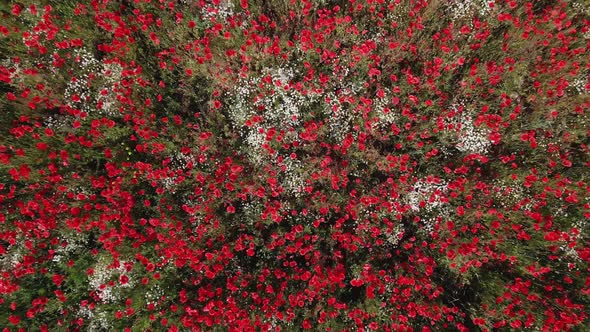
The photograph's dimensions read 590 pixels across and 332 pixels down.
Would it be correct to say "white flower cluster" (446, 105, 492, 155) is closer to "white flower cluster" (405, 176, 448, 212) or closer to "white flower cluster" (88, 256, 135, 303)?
"white flower cluster" (405, 176, 448, 212)

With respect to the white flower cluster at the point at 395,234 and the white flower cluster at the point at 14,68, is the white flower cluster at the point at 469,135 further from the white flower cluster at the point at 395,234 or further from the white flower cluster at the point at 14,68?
the white flower cluster at the point at 14,68

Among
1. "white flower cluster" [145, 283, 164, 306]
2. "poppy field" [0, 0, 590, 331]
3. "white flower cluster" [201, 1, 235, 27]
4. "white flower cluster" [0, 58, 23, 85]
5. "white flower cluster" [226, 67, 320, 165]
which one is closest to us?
"poppy field" [0, 0, 590, 331]

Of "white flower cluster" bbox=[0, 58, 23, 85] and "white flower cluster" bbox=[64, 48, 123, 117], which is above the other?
"white flower cluster" bbox=[0, 58, 23, 85]

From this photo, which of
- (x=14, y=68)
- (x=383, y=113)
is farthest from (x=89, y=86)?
(x=383, y=113)

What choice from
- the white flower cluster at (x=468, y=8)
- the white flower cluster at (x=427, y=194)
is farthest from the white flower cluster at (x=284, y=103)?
the white flower cluster at (x=468, y=8)

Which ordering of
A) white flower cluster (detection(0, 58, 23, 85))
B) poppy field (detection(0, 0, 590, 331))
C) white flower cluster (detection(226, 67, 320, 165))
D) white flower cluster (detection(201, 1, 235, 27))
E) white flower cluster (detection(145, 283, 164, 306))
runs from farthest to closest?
white flower cluster (detection(226, 67, 320, 165)) < white flower cluster (detection(201, 1, 235, 27)) < white flower cluster (detection(145, 283, 164, 306)) < white flower cluster (detection(0, 58, 23, 85)) < poppy field (detection(0, 0, 590, 331))

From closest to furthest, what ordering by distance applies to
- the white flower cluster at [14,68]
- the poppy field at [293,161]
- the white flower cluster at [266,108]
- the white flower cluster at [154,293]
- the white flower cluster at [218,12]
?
the poppy field at [293,161] < the white flower cluster at [14,68] < the white flower cluster at [154,293] < the white flower cluster at [218,12] < the white flower cluster at [266,108]

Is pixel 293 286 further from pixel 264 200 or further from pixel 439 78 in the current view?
pixel 439 78

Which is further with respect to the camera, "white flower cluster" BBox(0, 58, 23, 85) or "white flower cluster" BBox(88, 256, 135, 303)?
"white flower cluster" BBox(88, 256, 135, 303)

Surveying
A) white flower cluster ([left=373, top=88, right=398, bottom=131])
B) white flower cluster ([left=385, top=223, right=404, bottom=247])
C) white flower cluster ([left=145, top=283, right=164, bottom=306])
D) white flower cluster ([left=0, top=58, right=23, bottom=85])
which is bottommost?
white flower cluster ([left=385, top=223, right=404, bottom=247])

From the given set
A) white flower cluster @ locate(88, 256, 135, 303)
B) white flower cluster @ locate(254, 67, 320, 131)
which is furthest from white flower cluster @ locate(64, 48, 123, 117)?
white flower cluster @ locate(88, 256, 135, 303)
